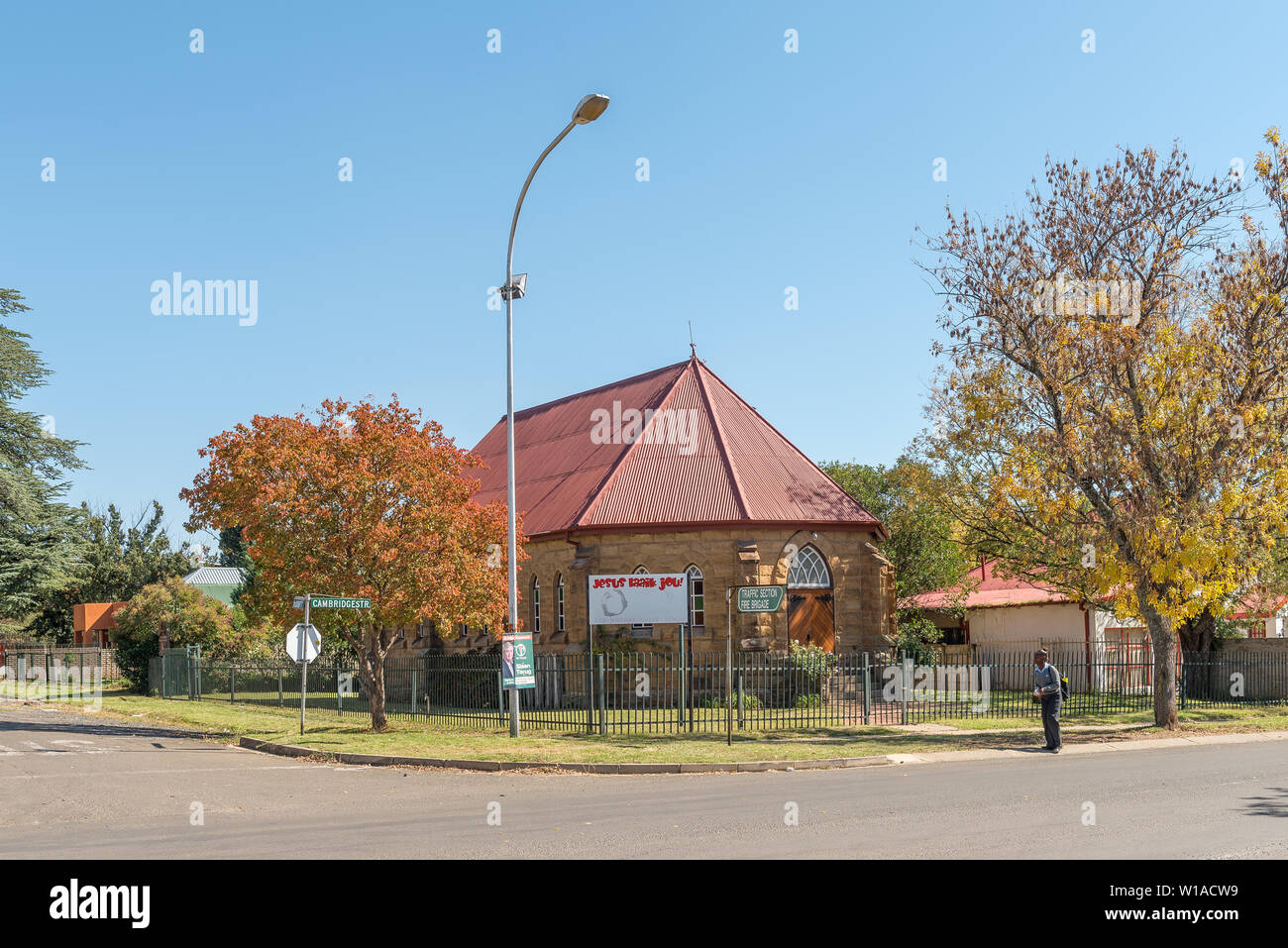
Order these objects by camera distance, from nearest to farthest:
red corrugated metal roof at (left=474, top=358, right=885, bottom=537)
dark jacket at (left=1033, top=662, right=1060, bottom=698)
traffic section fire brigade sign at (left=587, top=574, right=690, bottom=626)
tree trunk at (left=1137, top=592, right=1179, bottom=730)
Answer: dark jacket at (left=1033, top=662, right=1060, bottom=698) → tree trunk at (left=1137, top=592, right=1179, bottom=730) → traffic section fire brigade sign at (left=587, top=574, right=690, bottom=626) → red corrugated metal roof at (left=474, top=358, right=885, bottom=537)

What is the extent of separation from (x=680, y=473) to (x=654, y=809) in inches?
816

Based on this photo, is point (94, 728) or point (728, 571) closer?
point (94, 728)

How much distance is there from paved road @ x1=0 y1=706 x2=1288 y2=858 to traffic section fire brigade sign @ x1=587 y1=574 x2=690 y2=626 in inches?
381

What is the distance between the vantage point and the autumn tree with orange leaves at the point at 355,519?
21766mm

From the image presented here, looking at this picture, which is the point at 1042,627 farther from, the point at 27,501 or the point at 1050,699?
the point at 27,501

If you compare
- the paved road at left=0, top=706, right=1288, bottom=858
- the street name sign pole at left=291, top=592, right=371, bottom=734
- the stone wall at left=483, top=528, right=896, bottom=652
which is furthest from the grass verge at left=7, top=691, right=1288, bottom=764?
the stone wall at left=483, top=528, right=896, bottom=652

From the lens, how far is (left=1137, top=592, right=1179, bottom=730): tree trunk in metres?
22.9

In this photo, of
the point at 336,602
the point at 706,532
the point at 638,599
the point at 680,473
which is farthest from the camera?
the point at 680,473

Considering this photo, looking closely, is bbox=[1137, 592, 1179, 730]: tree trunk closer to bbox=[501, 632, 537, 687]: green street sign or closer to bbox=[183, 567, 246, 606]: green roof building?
bbox=[501, 632, 537, 687]: green street sign

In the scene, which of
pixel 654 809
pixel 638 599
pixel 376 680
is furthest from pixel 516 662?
pixel 654 809

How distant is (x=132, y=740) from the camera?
73.3 ft

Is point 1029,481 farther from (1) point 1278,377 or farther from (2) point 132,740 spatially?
(2) point 132,740

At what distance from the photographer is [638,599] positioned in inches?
1048

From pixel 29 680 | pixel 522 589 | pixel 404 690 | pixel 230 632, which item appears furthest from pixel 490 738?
pixel 29 680
